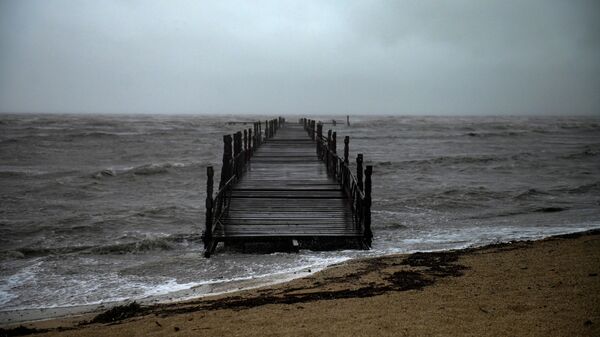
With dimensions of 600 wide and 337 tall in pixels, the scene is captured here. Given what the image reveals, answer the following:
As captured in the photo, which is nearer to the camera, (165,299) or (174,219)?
(165,299)

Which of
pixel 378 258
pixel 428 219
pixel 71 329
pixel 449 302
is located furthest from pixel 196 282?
pixel 428 219

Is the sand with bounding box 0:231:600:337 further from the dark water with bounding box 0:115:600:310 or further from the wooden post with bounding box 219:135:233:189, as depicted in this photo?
the wooden post with bounding box 219:135:233:189

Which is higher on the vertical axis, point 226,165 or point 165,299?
point 226,165

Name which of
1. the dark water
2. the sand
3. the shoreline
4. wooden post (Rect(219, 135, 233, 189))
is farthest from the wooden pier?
the sand

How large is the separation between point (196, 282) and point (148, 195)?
1164 cm

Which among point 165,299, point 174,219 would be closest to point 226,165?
point 174,219

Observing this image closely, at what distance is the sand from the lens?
15.9 ft

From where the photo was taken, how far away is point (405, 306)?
5609 millimetres

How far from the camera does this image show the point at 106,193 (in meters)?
19.3

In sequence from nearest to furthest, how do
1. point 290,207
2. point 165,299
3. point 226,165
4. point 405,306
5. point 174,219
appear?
point 405,306
point 165,299
point 290,207
point 226,165
point 174,219

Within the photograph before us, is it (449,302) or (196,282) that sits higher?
(449,302)

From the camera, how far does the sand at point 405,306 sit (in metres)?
4.86

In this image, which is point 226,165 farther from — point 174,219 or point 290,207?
point 174,219

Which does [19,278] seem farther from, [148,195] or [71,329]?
[148,195]
